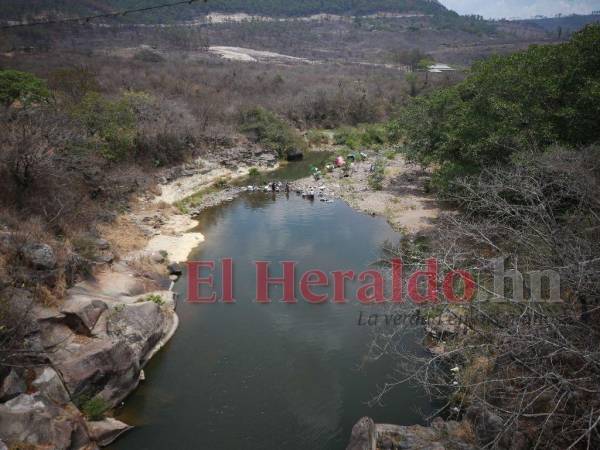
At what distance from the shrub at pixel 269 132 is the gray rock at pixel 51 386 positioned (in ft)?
95.3

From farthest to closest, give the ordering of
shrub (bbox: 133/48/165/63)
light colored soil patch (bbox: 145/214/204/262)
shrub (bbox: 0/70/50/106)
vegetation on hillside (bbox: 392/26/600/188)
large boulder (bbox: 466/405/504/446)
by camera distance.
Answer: shrub (bbox: 133/48/165/63)
shrub (bbox: 0/70/50/106)
light colored soil patch (bbox: 145/214/204/262)
vegetation on hillside (bbox: 392/26/600/188)
large boulder (bbox: 466/405/504/446)

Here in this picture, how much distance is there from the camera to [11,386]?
9797 mm

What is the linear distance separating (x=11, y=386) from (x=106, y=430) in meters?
2.20

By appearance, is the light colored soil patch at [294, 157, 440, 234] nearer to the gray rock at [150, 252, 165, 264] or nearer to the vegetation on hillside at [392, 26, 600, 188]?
the vegetation on hillside at [392, 26, 600, 188]

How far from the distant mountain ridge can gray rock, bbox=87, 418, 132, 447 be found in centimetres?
6063

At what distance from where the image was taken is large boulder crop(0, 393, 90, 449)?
912 cm

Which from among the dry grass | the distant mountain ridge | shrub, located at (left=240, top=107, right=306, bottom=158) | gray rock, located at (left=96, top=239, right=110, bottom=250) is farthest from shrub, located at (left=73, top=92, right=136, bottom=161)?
the distant mountain ridge

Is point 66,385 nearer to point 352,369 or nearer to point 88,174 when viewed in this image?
point 352,369

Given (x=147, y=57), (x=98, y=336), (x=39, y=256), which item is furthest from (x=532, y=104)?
(x=147, y=57)

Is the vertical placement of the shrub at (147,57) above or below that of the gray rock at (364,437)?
above

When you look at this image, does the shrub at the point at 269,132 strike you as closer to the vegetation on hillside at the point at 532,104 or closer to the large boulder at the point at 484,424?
the vegetation on hillside at the point at 532,104

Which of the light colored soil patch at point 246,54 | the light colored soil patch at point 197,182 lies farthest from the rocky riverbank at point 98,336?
the light colored soil patch at point 246,54

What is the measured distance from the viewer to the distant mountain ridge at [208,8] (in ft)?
199

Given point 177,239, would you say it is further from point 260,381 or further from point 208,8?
point 208,8
